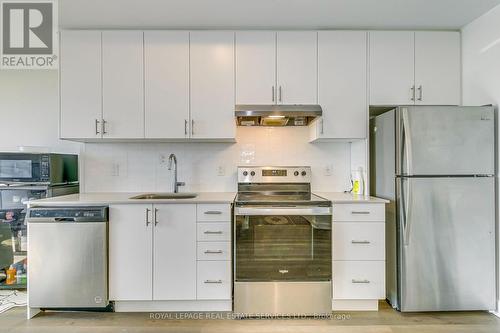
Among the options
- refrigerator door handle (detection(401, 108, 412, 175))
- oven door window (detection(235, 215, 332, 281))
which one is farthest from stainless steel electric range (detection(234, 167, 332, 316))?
refrigerator door handle (detection(401, 108, 412, 175))

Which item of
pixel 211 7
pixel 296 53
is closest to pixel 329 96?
pixel 296 53

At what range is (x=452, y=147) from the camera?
7.22ft

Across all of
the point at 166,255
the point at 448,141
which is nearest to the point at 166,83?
Result: the point at 166,255

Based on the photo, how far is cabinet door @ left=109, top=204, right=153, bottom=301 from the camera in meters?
2.24

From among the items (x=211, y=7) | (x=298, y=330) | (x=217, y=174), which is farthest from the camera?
(x=217, y=174)

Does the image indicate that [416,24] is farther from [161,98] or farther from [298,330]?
[298,330]

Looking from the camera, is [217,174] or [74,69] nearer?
[74,69]

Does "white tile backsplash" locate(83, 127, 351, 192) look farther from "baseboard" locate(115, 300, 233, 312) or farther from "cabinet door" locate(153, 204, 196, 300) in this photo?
"baseboard" locate(115, 300, 233, 312)

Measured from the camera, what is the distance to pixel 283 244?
222 cm

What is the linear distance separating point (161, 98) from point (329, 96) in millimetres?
1506

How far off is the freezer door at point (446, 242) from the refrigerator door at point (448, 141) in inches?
3.8

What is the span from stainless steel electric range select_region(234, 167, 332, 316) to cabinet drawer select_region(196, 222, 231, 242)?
0.09 meters

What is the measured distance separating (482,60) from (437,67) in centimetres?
32

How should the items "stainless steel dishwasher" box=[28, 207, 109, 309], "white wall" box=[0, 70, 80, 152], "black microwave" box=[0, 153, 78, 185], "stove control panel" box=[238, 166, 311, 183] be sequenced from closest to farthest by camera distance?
"stainless steel dishwasher" box=[28, 207, 109, 309], "black microwave" box=[0, 153, 78, 185], "stove control panel" box=[238, 166, 311, 183], "white wall" box=[0, 70, 80, 152]
